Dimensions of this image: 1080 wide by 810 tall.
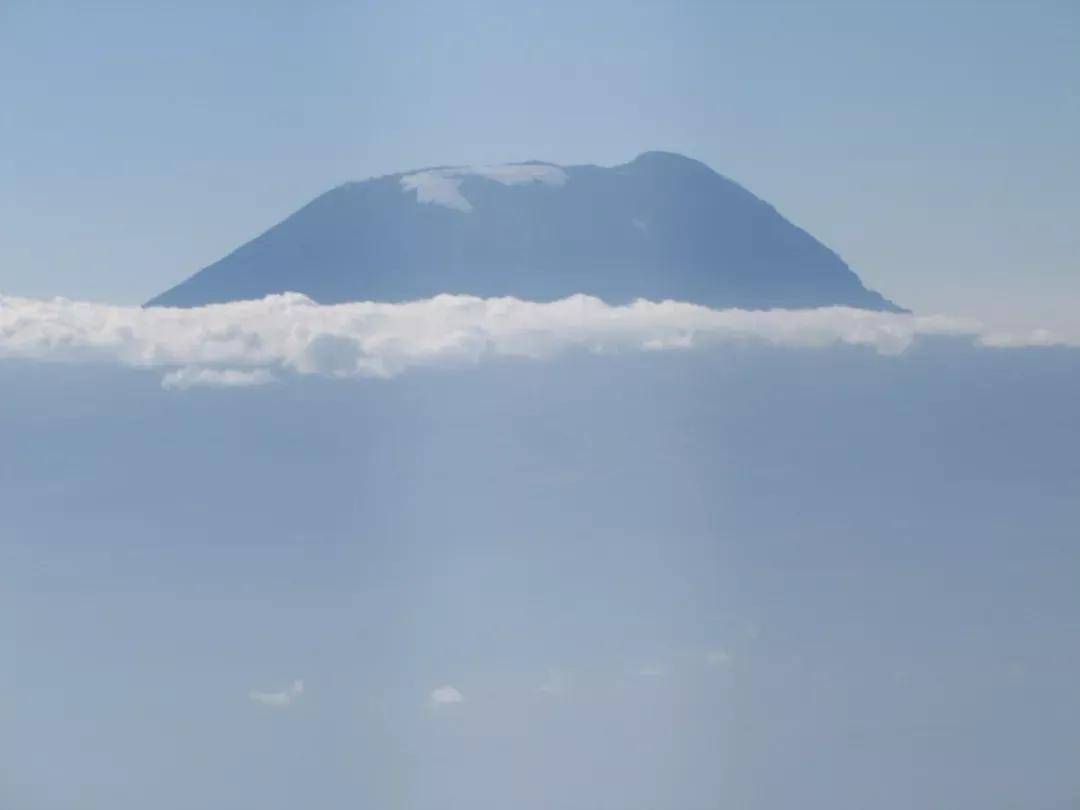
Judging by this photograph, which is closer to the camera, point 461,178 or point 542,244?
point 461,178

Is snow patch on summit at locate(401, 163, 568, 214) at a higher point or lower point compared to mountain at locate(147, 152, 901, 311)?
higher

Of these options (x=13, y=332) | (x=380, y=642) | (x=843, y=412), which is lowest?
(x=380, y=642)

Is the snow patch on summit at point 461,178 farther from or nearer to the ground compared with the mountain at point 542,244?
farther from the ground

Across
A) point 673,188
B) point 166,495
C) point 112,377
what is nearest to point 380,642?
point 166,495

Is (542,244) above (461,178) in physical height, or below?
below

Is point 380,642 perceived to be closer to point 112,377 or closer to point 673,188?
point 112,377
